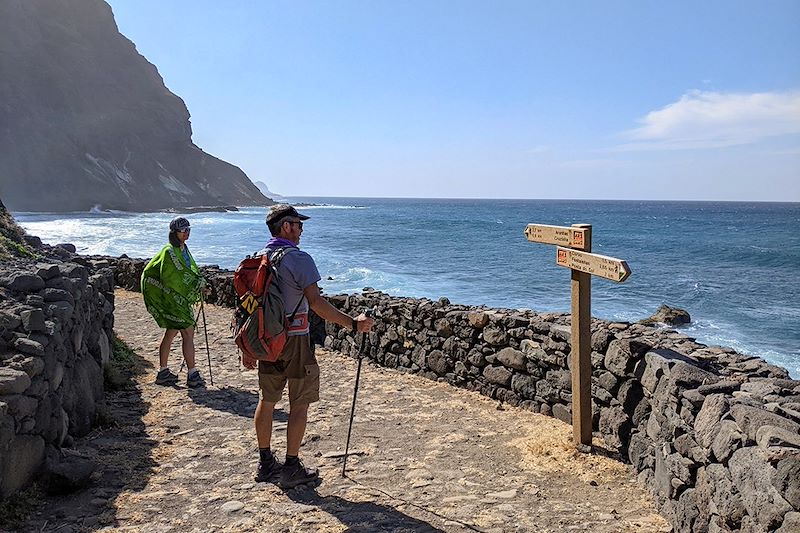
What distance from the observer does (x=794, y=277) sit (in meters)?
38.3

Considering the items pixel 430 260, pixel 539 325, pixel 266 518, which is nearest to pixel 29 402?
pixel 266 518

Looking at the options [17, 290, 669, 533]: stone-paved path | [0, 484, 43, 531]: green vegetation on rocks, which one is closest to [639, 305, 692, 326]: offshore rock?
[17, 290, 669, 533]: stone-paved path

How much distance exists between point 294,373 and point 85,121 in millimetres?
110039

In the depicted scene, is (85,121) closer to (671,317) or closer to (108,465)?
(671,317)

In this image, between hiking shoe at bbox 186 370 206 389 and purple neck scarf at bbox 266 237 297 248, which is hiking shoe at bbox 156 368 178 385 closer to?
hiking shoe at bbox 186 370 206 389

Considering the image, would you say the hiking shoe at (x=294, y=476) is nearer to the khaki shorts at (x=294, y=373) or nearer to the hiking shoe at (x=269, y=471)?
the hiking shoe at (x=269, y=471)

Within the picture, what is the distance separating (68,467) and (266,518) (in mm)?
1465

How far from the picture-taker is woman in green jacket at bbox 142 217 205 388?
720 cm

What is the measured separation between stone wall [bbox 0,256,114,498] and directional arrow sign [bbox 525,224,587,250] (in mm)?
4453

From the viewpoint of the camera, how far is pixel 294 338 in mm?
4430

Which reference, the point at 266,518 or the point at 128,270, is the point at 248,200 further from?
the point at 266,518

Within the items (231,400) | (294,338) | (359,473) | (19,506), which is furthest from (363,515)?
(231,400)

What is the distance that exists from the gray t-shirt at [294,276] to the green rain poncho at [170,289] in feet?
11.1

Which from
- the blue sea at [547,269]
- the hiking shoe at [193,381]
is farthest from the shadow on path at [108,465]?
the blue sea at [547,269]
